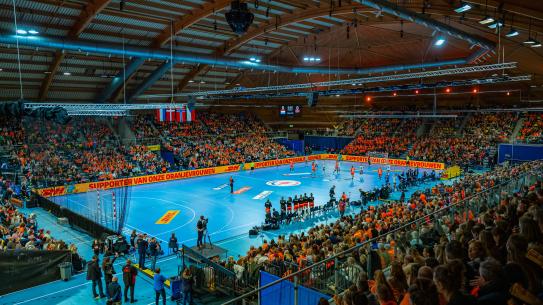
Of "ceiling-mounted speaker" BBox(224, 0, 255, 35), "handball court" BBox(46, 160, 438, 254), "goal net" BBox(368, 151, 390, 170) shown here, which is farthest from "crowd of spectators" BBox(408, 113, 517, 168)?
"ceiling-mounted speaker" BBox(224, 0, 255, 35)

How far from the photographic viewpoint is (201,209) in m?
24.8

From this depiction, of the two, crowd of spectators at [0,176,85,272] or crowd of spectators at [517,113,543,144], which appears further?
crowd of spectators at [517,113,543,144]

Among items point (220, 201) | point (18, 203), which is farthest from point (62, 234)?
A: point (220, 201)

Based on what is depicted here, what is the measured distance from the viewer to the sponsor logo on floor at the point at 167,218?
21.8 meters

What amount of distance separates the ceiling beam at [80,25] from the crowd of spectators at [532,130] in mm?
39228

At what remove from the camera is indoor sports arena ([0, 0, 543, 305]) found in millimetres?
7857

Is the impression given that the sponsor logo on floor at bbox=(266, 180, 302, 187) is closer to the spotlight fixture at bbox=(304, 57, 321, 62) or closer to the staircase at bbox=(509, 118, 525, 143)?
the spotlight fixture at bbox=(304, 57, 321, 62)

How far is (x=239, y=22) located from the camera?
12.8 metres

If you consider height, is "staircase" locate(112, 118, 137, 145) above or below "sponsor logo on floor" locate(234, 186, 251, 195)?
above

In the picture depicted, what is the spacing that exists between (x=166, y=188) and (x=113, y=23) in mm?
13341

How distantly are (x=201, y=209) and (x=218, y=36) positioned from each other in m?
14.1

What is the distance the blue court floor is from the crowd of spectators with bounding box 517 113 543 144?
524 inches

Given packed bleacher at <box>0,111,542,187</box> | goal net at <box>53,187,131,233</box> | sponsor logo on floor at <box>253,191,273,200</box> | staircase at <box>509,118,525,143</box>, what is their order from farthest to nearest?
staircase at <box>509,118,525,143</box>, packed bleacher at <box>0,111,542,187</box>, sponsor logo on floor at <box>253,191,273,200</box>, goal net at <box>53,187,131,233</box>

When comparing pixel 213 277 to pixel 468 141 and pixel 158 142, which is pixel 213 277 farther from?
pixel 468 141
